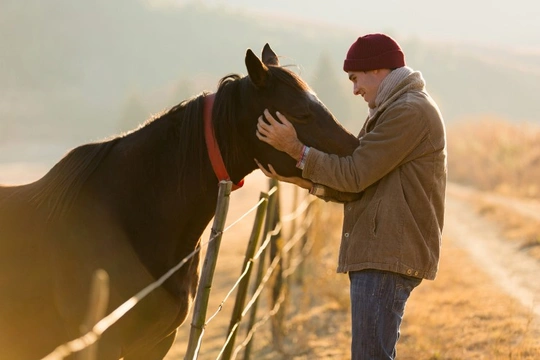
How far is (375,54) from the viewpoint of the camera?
11.1 ft

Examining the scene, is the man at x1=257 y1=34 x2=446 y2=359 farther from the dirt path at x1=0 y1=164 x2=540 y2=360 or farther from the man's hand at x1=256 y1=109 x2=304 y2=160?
the dirt path at x1=0 y1=164 x2=540 y2=360

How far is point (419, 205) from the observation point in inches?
129

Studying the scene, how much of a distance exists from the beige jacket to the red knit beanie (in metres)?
0.13

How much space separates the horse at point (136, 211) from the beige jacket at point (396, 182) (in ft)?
0.55

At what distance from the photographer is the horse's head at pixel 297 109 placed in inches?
133

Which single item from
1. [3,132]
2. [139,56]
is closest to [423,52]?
[139,56]

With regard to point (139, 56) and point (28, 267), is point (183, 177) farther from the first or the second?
point (139, 56)

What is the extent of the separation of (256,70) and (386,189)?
2.85 feet

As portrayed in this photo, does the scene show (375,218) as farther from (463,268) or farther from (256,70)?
(463,268)

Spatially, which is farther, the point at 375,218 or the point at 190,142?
the point at 190,142

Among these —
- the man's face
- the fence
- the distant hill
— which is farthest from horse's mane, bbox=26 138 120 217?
the distant hill

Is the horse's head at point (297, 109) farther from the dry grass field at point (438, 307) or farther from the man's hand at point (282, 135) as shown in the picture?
the dry grass field at point (438, 307)

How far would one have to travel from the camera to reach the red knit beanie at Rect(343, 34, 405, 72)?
3387 millimetres

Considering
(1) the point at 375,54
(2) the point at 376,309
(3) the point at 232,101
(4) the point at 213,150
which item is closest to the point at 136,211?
(4) the point at 213,150
